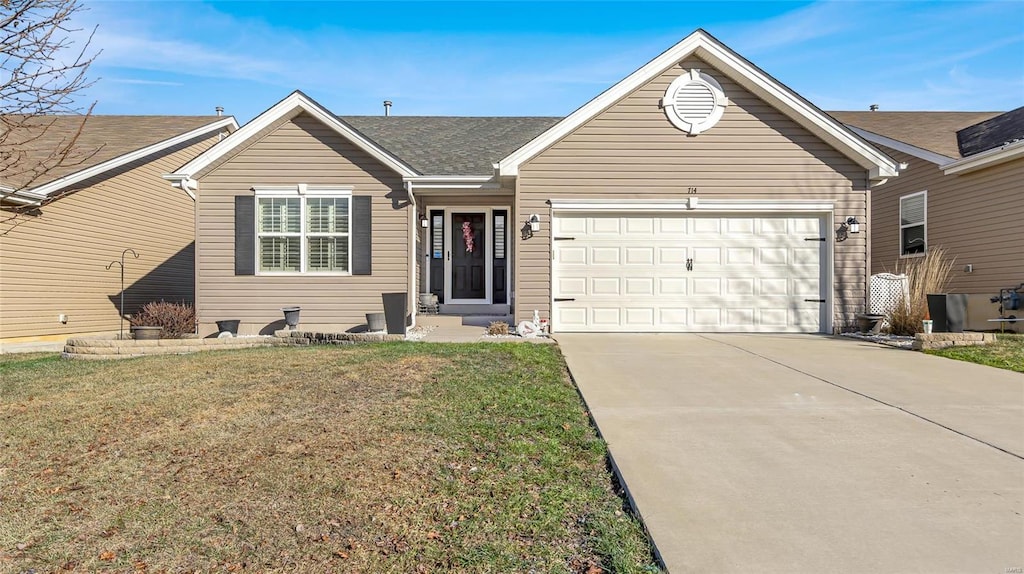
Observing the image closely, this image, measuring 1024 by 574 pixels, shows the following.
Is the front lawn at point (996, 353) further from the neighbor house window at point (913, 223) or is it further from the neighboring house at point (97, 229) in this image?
the neighboring house at point (97, 229)

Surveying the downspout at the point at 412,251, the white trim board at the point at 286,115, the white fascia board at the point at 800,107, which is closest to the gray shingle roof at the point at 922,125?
the white fascia board at the point at 800,107

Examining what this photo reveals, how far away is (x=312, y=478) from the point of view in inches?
124

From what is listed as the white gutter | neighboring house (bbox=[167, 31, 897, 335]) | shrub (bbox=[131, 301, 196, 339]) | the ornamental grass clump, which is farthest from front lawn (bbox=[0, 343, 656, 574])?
the ornamental grass clump

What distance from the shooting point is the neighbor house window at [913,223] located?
1223cm

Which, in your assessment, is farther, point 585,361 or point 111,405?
point 585,361

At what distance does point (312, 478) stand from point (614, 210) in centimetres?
756

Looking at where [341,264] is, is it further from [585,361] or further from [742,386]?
[742,386]

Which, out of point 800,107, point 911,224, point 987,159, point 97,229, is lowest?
point 97,229

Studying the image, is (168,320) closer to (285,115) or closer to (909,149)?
(285,115)

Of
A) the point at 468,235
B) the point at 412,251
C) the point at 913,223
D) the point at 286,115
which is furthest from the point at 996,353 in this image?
the point at 286,115

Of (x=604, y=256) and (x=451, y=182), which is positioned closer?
(x=604, y=256)

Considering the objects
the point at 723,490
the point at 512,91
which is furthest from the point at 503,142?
the point at 723,490

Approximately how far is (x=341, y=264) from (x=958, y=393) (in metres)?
8.90

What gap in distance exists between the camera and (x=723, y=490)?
2.99m
